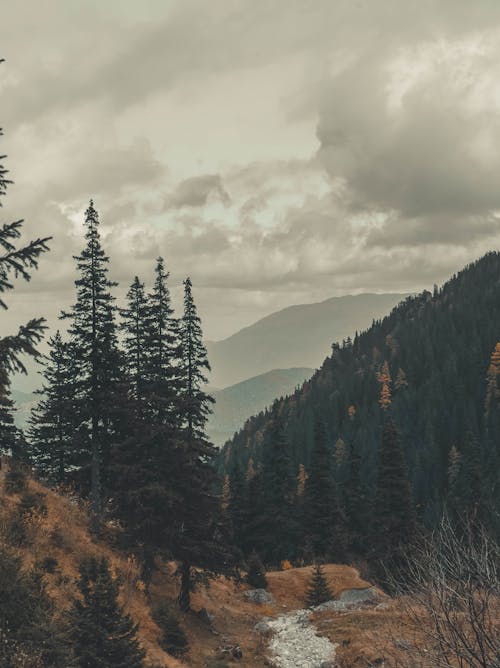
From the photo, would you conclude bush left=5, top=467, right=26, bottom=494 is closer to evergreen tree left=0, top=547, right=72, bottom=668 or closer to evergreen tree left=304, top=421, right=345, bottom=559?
evergreen tree left=0, top=547, right=72, bottom=668

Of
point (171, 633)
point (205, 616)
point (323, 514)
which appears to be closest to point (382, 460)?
point (323, 514)

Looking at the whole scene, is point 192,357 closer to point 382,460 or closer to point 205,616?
point 205,616

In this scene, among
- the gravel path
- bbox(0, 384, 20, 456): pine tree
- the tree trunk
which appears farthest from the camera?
bbox(0, 384, 20, 456): pine tree

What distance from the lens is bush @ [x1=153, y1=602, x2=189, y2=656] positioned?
21016 millimetres

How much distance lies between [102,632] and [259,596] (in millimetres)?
26114

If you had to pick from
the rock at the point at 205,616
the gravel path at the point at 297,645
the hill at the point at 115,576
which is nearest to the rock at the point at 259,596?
the hill at the point at 115,576

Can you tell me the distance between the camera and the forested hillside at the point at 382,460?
53.1m

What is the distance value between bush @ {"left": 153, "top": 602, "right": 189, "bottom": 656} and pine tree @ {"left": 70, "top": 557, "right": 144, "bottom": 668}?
242 inches

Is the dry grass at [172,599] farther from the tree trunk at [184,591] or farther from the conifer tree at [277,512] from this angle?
the conifer tree at [277,512]

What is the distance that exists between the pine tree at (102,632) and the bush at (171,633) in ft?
20.2

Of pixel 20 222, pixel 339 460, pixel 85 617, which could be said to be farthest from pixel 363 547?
pixel 339 460

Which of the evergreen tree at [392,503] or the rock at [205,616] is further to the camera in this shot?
the evergreen tree at [392,503]

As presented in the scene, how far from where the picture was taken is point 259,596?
1492 inches

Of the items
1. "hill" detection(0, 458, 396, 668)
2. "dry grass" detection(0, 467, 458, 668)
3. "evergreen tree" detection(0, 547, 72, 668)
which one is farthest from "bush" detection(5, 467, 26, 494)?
"evergreen tree" detection(0, 547, 72, 668)
